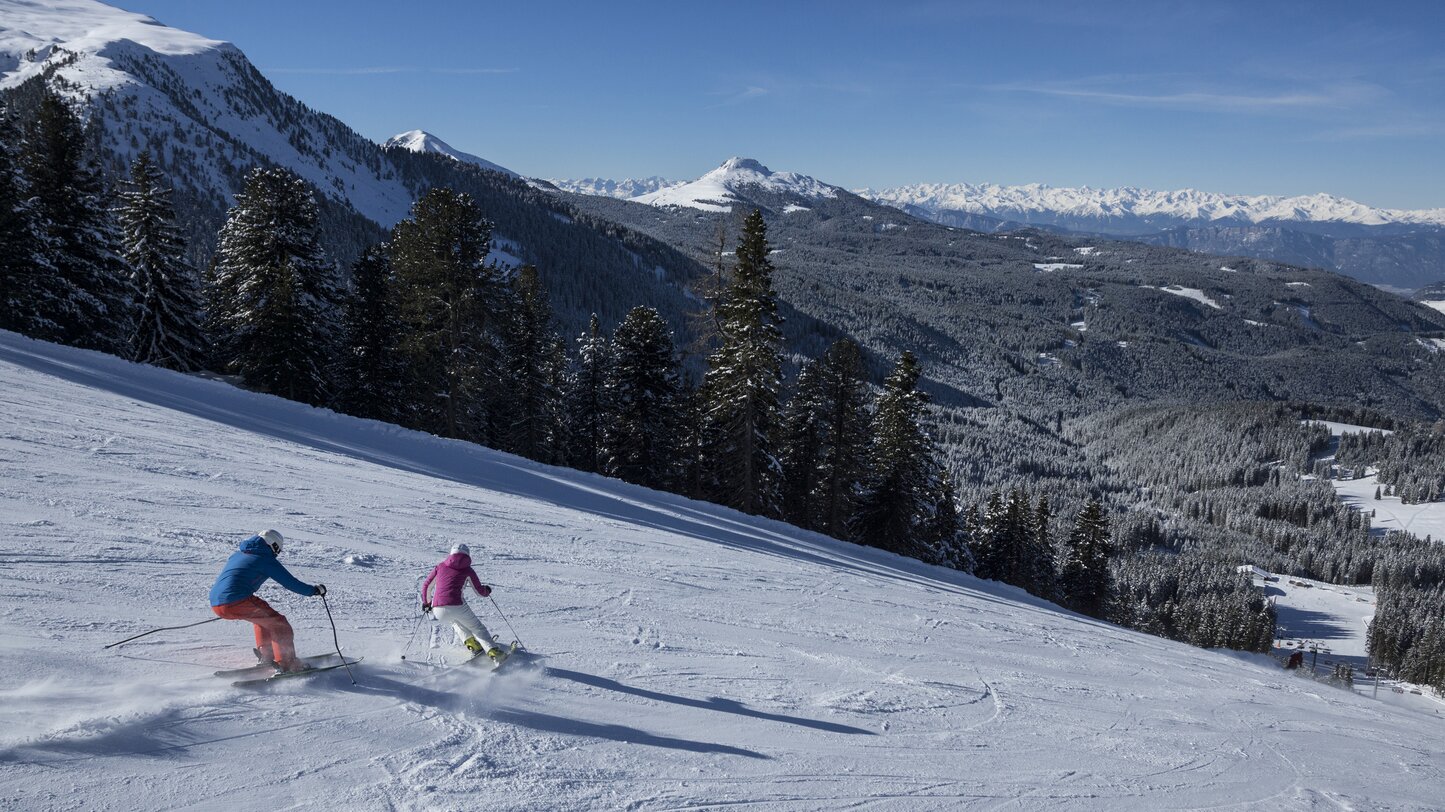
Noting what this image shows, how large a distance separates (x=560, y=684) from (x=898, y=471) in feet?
83.2

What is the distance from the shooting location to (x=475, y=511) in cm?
1348

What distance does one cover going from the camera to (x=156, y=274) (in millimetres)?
27500

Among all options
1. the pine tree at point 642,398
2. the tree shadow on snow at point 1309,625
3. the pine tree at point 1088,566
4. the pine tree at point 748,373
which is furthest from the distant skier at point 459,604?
the tree shadow on snow at point 1309,625

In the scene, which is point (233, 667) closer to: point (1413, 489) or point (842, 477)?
point (842, 477)

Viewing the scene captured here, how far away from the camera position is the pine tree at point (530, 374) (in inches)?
1257

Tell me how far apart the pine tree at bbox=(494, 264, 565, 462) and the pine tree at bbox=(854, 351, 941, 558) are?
1491cm

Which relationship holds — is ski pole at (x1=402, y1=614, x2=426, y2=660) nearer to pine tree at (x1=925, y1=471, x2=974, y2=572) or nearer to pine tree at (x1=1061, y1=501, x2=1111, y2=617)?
pine tree at (x1=925, y1=471, x2=974, y2=572)

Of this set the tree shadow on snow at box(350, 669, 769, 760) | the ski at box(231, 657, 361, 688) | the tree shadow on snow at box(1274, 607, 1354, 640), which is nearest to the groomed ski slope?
the tree shadow on snow at box(350, 669, 769, 760)

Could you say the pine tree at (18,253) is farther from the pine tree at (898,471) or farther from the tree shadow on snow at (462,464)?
the pine tree at (898,471)

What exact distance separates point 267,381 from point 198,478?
704 inches

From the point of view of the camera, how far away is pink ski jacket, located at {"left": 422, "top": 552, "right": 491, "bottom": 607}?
7.21 meters

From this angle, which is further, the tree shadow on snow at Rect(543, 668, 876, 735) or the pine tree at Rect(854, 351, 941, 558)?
the pine tree at Rect(854, 351, 941, 558)

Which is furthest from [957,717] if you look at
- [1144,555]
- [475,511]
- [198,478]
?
[1144,555]

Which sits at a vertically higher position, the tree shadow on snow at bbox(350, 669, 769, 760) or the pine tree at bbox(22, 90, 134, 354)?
the pine tree at bbox(22, 90, 134, 354)
